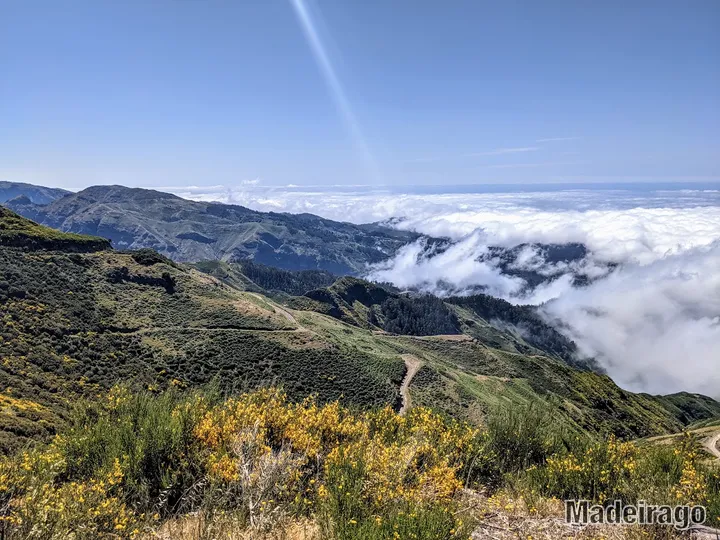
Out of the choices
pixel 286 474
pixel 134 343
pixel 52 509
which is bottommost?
pixel 134 343

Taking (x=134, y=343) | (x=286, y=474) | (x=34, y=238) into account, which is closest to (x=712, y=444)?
(x=286, y=474)

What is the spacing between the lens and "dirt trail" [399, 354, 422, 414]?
158ft

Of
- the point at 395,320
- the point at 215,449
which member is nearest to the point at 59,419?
the point at 215,449

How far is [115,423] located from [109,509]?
12.7 ft

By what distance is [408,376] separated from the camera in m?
59.1

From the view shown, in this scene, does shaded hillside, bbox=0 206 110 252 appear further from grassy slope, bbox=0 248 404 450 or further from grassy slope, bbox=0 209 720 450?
grassy slope, bbox=0 248 404 450

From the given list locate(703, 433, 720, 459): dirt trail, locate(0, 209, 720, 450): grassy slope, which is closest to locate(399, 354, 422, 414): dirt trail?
locate(0, 209, 720, 450): grassy slope

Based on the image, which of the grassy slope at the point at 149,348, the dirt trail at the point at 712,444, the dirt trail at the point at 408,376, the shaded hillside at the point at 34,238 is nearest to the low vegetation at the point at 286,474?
the grassy slope at the point at 149,348

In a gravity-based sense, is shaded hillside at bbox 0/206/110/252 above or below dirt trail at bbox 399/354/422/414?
above

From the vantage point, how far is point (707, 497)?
21.1 feet

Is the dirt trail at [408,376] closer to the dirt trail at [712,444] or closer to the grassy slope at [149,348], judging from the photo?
the grassy slope at [149,348]

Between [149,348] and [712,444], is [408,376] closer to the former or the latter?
[712,444]

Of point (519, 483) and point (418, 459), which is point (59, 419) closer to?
point (418, 459)

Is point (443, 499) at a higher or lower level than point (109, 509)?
lower
